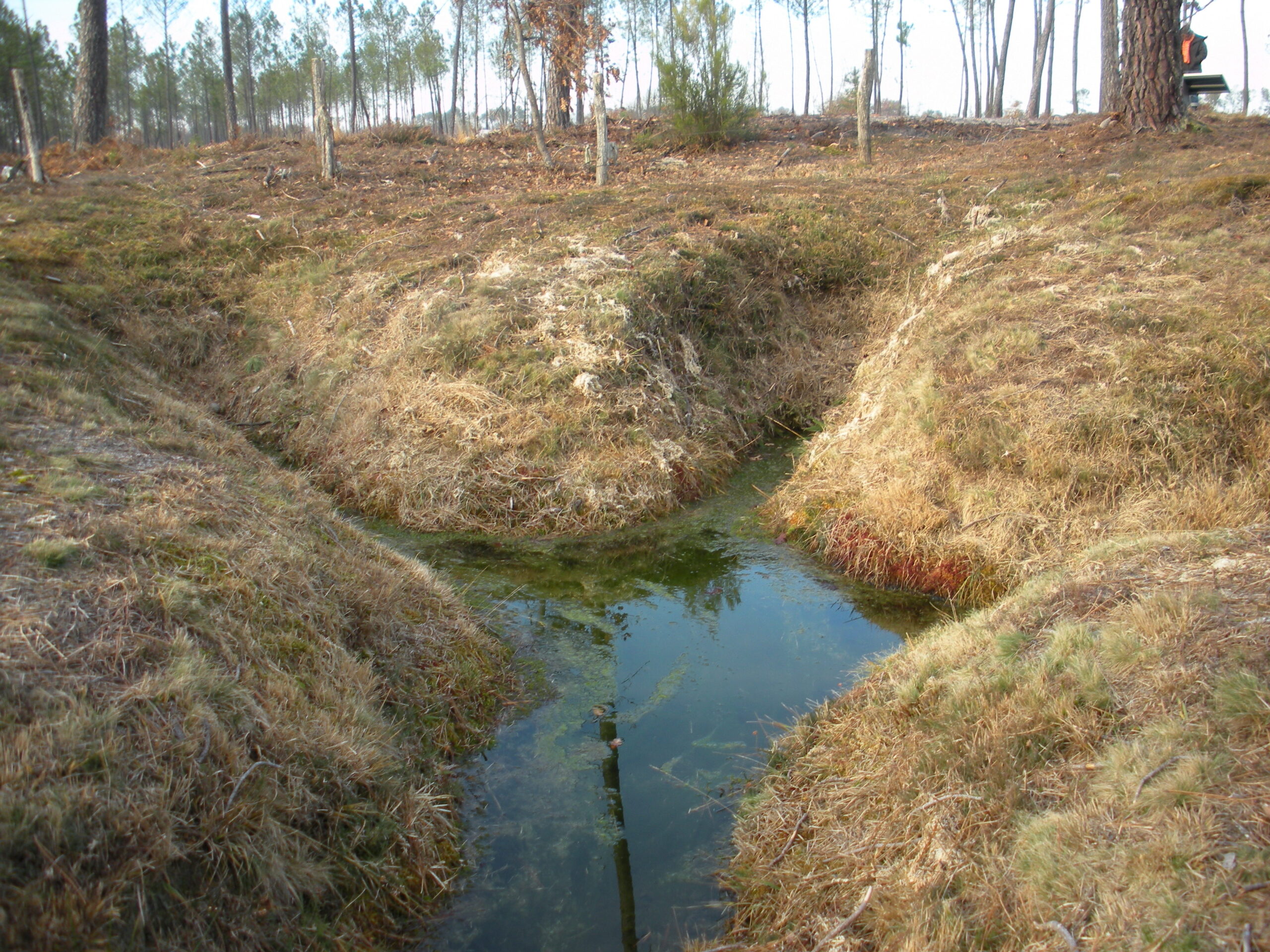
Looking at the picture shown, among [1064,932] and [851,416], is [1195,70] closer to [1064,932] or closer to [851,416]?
[851,416]

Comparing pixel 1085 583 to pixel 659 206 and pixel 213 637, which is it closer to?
pixel 213 637

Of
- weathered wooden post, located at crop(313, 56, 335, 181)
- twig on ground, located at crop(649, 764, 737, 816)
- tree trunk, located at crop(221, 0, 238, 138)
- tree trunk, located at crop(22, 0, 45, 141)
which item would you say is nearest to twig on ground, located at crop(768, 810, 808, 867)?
twig on ground, located at crop(649, 764, 737, 816)

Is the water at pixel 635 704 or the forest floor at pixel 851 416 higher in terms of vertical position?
the forest floor at pixel 851 416

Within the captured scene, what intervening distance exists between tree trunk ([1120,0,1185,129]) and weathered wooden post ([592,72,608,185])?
9.11 metres

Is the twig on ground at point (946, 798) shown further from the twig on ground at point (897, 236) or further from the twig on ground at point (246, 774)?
the twig on ground at point (897, 236)

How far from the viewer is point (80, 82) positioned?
19.6 meters

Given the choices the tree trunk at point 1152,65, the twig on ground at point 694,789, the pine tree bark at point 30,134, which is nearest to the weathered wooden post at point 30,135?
the pine tree bark at point 30,134

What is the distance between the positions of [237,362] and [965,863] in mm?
11740

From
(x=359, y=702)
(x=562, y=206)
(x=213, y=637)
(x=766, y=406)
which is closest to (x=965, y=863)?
(x=359, y=702)

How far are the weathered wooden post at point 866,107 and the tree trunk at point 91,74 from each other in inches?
677

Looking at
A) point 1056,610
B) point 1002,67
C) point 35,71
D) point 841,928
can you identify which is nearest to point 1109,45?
point 1002,67

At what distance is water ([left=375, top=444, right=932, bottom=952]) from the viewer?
3.94 meters

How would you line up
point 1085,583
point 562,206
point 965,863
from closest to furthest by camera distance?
point 965,863 → point 1085,583 → point 562,206

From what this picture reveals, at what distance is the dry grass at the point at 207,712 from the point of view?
2.82 metres
